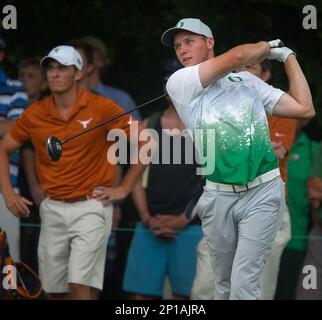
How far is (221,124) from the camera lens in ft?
22.2

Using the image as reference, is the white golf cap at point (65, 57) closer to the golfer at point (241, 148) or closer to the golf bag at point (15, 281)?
the golf bag at point (15, 281)

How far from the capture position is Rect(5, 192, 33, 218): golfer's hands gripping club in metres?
8.44

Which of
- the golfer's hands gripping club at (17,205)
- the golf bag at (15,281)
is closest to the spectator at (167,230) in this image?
the golfer's hands gripping club at (17,205)

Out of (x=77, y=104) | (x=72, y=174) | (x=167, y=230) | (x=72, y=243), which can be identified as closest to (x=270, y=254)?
(x=167, y=230)

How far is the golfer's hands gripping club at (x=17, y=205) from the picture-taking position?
27.7ft

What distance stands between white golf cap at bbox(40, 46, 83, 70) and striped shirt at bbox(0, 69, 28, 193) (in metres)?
0.69

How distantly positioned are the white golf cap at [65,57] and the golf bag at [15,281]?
133cm

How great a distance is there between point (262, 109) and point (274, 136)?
188 cm

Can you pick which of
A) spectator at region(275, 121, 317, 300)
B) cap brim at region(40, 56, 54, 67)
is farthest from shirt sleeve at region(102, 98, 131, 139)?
spectator at region(275, 121, 317, 300)

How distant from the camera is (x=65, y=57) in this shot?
847cm

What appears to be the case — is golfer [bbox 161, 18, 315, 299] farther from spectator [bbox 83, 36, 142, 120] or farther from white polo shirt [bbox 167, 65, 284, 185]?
spectator [bbox 83, 36, 142, 120]

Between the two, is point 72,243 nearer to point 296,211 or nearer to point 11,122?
point 11,122

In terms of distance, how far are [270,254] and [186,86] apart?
233 cm
